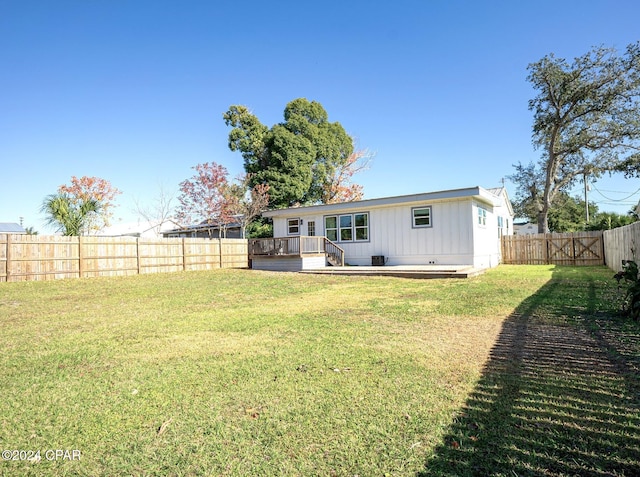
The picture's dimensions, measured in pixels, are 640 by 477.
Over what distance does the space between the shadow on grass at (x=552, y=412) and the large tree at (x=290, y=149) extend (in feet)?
71.7

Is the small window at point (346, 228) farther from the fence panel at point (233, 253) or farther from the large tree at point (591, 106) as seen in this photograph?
the large tree at point (591, 106)

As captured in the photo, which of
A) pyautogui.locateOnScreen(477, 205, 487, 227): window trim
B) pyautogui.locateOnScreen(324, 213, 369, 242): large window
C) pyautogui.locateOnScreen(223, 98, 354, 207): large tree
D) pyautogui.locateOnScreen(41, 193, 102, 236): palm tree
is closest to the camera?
pyautogui.locateOnScreen(477, 205, 487, 227): window trim

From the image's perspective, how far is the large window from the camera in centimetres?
1686

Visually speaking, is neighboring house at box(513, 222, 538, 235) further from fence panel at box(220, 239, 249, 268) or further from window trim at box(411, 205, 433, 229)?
fence panel at box(220, 239, 249, 268)

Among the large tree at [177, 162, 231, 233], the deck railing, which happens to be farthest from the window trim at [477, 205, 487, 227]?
the large tree at [177, 162, 231, 233]

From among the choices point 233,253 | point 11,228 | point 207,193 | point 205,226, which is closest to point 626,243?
point 233,253

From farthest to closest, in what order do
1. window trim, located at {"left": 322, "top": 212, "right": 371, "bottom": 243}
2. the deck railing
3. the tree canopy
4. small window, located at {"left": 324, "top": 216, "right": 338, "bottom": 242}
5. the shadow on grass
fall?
small window, located at {"left": 324, "top": 216, "right": 338, "bottom": 242}
window trim, located at {"left": 322, "top": 212, "right": 371, "bottom": 243}
the tree canopy
the deck railing
the shadow on grass

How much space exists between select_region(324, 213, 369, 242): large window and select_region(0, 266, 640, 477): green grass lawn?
10959 millimetres

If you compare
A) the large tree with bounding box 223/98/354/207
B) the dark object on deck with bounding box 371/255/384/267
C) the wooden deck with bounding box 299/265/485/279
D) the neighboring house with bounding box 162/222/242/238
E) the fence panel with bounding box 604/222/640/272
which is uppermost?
the large tree with bounding box 223/98/354/207

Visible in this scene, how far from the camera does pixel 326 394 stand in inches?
111

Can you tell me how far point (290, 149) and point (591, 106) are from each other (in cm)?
1894

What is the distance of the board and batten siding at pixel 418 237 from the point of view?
14453 millimetres

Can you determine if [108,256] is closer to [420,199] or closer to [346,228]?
[346,228]

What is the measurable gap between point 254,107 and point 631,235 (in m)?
23.8
